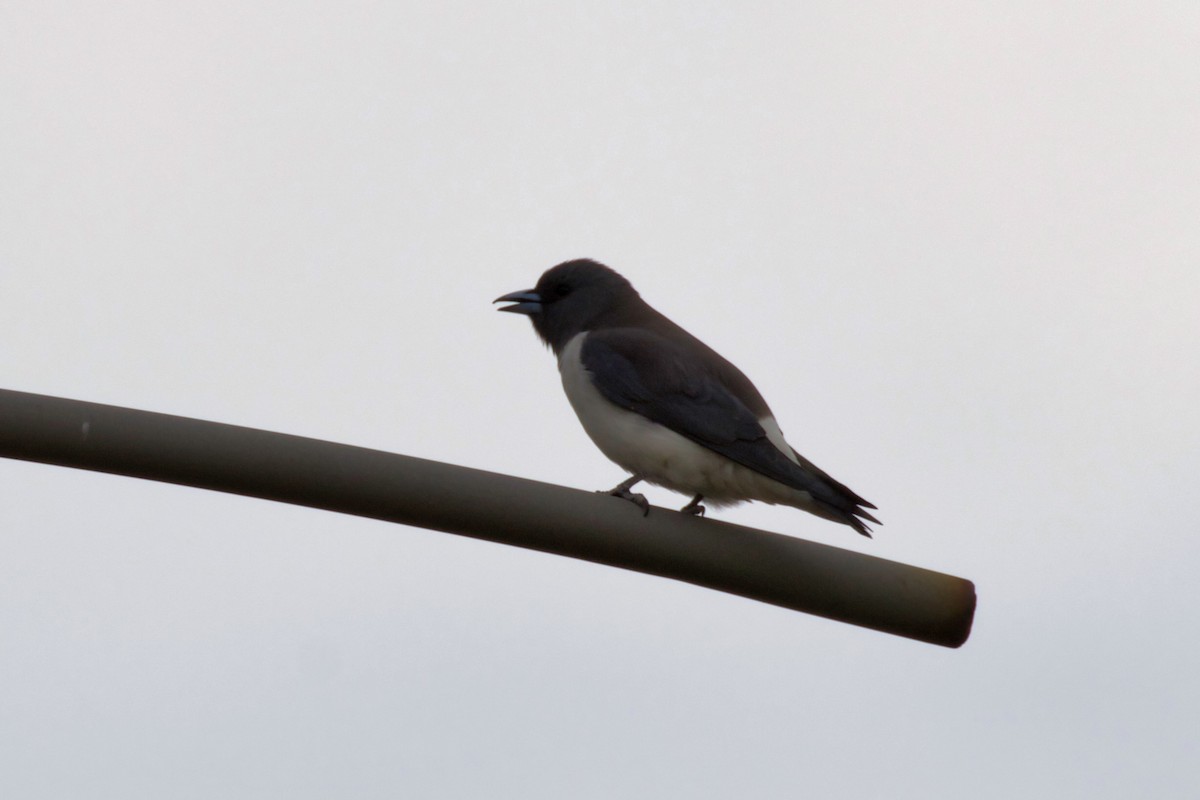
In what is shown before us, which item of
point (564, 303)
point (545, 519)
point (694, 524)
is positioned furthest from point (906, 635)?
point (564, 303)

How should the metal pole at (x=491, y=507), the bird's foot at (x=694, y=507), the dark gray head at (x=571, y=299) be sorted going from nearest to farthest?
the metal pole at (x=491, y=507)
the bird's foot at (x=694, y=507)
the dark gray head at (x=571, y=299)

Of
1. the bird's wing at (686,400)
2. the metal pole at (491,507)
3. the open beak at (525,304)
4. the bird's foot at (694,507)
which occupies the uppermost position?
the open beak at (525,304)

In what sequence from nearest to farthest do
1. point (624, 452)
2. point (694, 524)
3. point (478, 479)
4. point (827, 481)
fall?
point (478, 479) → point (694, 524) → point (827, 481) → point (624, 452)

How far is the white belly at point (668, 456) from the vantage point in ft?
17.6

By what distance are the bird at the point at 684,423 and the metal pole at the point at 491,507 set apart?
114 cm

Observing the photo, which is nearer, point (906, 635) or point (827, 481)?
point (906, 635)

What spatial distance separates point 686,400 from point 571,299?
1.79 metres

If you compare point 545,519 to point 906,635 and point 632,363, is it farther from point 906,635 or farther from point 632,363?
point 632,363

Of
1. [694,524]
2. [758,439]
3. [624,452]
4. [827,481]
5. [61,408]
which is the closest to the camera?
[61,408]

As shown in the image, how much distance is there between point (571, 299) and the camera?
24.1 feet

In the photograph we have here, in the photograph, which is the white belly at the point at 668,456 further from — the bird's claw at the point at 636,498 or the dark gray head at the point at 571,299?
the dark gray head at the point at 571,299

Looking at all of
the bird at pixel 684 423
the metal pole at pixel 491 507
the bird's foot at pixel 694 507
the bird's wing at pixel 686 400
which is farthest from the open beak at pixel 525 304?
the metal pole at pixel 491 507

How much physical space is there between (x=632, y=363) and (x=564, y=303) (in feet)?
4.68

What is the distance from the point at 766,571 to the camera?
3.52 metres
